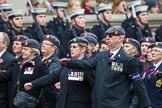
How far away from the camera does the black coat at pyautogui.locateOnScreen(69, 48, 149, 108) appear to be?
12.0 m

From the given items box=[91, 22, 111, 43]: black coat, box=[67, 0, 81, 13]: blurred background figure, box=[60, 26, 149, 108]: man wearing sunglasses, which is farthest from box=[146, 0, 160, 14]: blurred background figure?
box=[60, 26, 149, 108]: man wearing sunglasses

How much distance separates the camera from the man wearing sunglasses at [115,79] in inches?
471

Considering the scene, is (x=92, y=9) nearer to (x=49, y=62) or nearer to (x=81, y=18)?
(x=81, y=18)

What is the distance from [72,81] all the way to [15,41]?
270 centimetres

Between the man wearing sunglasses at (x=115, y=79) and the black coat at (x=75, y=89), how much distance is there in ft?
1.00

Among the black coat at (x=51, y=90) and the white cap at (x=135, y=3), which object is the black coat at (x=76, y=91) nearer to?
the black coat at (x=51, y=90)

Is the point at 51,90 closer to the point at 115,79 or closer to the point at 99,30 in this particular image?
the point at 115,79

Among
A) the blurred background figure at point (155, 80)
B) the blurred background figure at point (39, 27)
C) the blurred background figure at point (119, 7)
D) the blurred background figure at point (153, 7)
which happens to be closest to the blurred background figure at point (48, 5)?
the blurred background figure at point (39, 27)

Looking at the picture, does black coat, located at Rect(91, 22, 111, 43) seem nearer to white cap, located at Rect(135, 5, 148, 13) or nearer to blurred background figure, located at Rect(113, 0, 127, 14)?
white cap, located at Rect(135, 5, 148, 13)

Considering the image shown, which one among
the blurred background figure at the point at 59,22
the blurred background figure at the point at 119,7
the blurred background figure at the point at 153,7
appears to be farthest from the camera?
the blurred background figure at the point at 153,7

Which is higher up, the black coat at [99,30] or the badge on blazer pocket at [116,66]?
the badge on blazer pocket at [116,66]

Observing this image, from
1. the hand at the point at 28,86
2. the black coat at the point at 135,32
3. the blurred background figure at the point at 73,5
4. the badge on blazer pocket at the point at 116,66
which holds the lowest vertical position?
the black coat at the point at 135,32

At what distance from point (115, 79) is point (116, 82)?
5 cm

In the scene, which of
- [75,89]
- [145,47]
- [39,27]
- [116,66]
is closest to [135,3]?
[39,27]
